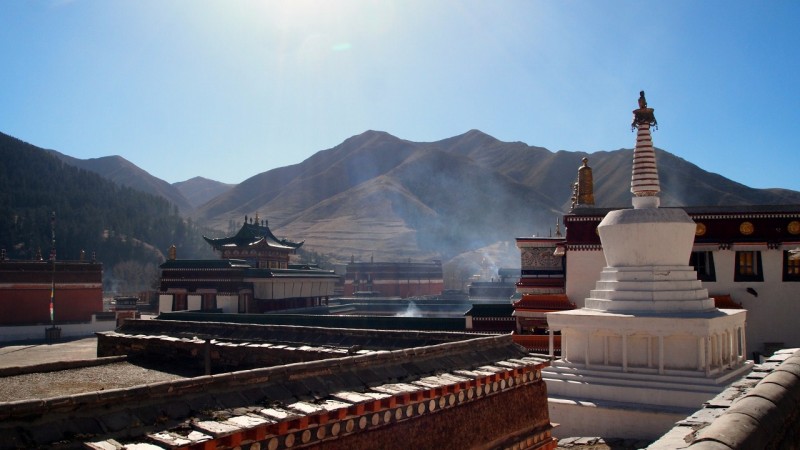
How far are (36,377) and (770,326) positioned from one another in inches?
895

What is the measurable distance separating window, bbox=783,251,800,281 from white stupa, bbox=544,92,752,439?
6784 millimetres

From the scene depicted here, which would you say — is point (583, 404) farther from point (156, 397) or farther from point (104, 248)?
point (104, 248)

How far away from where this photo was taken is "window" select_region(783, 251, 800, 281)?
23.3 meters

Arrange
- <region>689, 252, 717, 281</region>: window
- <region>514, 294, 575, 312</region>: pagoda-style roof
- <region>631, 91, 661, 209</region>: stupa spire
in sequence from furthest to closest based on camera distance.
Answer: <region>514, 294, 575, 312</region>: pagoda-style roof
<region>689, 252, 717, 281</region>: window
<region>631, 91, 661, 209</region>: stupa spire

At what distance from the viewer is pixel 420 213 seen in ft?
552

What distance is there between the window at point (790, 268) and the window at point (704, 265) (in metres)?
2.28

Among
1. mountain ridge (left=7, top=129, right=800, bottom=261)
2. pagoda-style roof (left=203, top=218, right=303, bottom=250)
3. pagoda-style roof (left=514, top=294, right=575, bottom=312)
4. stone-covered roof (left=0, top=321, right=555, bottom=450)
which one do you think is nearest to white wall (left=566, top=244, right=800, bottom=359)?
pagoda-style roof (left=514, top=294, right=575, bottom=312)

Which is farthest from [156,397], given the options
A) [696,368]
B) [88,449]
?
[696,368]

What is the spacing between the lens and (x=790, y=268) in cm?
2336

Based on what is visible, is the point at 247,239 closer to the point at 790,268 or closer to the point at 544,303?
the point at 544,303

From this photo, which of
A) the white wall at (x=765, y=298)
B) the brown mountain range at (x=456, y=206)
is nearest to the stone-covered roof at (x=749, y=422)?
the white wall at (x=765, y=298)

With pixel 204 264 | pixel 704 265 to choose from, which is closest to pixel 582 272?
pixel 704 265

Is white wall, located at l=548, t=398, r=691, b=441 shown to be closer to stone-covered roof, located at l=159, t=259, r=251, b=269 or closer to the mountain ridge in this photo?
stone-covered roof, located at l=159, t=259, r=251, b=269

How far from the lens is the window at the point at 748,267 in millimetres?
23688
